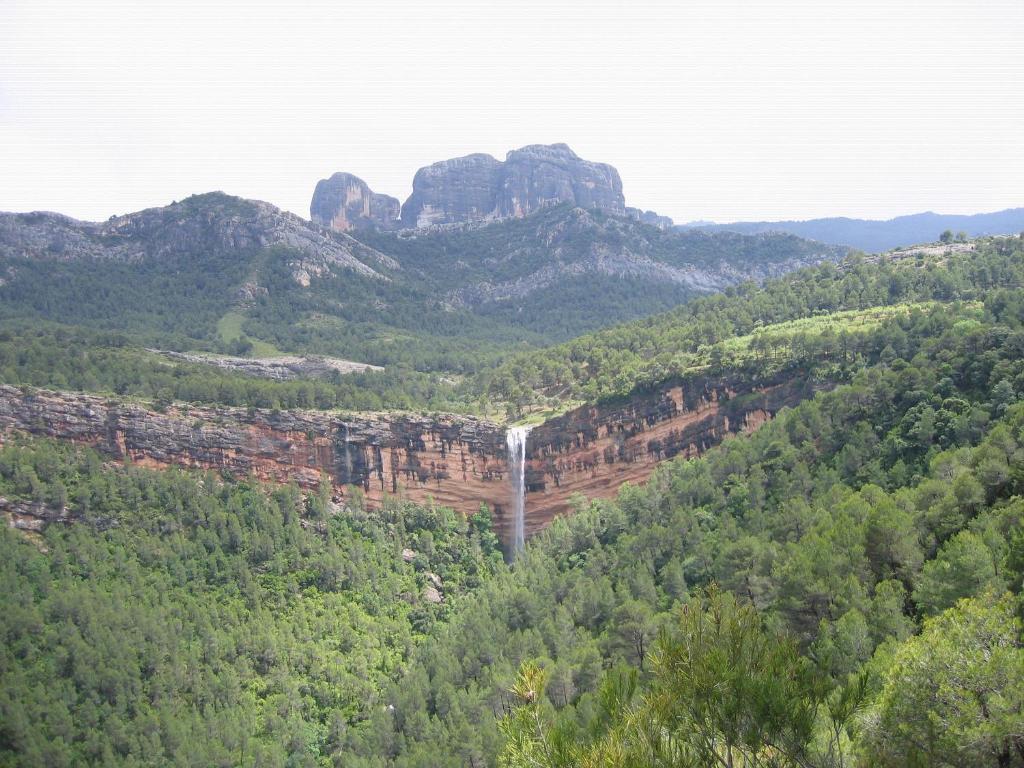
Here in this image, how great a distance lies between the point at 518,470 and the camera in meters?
100

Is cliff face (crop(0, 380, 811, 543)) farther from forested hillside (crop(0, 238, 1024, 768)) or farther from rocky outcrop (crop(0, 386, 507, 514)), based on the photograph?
forested hillside (crop(0, 238, 1024, 768))

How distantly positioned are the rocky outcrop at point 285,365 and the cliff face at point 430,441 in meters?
38.9

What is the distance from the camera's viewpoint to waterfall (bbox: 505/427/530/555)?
99.4 m

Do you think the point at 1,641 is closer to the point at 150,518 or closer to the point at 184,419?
the point at 150,518

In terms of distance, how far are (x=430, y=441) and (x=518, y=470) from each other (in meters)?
11.1

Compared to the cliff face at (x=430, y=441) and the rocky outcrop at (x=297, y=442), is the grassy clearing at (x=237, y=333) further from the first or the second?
the cliff face at (x=430, y=441)

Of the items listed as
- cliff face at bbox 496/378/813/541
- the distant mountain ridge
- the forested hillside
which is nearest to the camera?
the forested hillside

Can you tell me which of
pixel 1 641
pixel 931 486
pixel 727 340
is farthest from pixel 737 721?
pixel 727 340

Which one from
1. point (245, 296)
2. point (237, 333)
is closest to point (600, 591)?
point (237, 333)

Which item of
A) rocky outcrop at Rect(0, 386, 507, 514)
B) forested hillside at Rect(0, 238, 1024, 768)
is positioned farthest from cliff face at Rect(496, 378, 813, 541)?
rocky outcrop at Rect(0, 386, 507, 514)

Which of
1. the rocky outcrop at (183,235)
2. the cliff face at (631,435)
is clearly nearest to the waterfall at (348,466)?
the cliff face at (631,435)

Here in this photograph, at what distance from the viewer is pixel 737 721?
57.2 ft

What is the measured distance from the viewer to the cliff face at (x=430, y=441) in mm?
82688

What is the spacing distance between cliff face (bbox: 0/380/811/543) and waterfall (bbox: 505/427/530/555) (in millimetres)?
556
